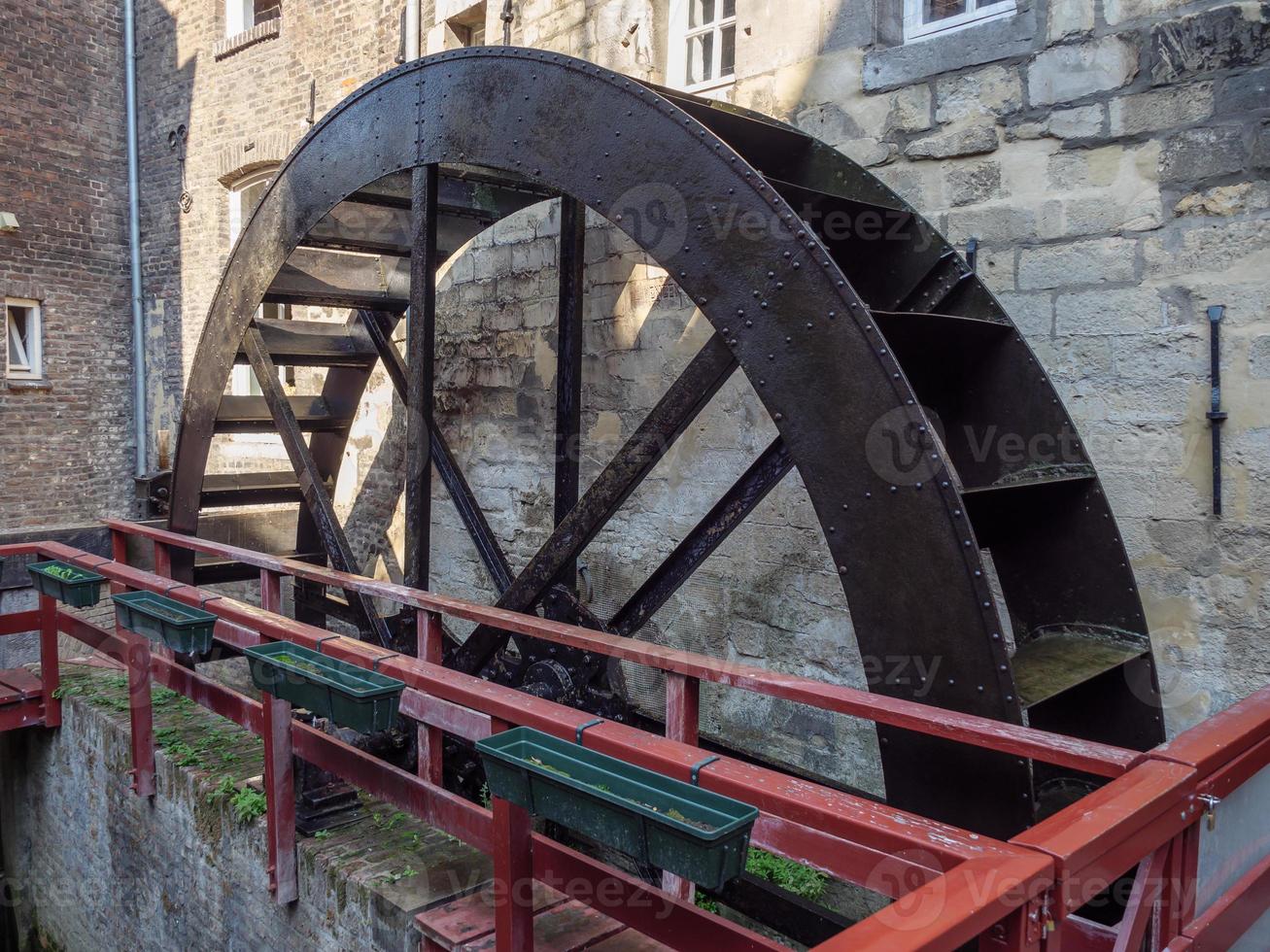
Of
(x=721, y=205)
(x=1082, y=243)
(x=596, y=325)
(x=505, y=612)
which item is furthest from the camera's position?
(x=596, y=325)

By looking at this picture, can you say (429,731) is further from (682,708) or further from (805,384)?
(805,384)

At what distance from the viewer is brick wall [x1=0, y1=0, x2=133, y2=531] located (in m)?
8.71

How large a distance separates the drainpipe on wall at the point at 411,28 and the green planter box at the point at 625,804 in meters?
5.20

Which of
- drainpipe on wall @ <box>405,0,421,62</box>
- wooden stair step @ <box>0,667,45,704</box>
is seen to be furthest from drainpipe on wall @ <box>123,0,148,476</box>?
wooden stair step @ <box>0,667,45,704</box>

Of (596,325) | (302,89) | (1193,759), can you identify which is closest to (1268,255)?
(1193,759)

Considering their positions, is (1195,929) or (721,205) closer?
(1195,929)

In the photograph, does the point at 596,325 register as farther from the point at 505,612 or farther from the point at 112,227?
the point at 112,227

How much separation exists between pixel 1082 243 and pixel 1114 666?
143 centimetres

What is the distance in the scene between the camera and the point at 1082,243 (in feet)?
10.8

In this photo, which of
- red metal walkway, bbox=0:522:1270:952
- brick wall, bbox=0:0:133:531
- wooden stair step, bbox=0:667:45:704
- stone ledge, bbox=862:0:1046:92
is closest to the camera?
red metal walkway, bbox=0:522:1270:952

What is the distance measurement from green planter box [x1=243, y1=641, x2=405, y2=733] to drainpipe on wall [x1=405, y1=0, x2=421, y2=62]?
4.49 meters

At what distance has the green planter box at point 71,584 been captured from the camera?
12.0ft

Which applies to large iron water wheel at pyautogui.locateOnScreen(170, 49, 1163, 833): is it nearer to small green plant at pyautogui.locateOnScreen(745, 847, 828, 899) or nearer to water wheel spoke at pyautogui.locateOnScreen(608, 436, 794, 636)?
water wheel spoke at pyautogui.locateOnScreen(608, 436, 794, 636)

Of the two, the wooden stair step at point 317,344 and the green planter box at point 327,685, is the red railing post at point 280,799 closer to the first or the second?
the green planter box at point 327,685
